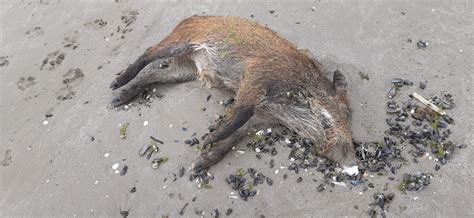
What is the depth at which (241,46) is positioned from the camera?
5223 mm

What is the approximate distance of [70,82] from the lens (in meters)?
6.20

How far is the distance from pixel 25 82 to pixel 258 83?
3341mm

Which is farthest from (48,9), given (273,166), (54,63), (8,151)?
(273,166)

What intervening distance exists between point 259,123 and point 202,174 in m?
0.85

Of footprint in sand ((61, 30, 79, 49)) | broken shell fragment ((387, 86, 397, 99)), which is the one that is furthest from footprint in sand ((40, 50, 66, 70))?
broken shell fragment ((387, 86, 397, 99))

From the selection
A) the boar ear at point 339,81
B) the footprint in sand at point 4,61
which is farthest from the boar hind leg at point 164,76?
the footprint in sand at point 4,61

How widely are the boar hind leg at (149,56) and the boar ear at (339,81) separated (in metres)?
1.66

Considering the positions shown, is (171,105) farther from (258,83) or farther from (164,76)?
(258,83)

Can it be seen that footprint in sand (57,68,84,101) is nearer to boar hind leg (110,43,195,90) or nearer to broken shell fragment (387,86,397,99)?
boar hind leg (110,43,195,90)

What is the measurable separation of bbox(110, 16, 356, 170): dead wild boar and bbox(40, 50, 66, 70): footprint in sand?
4.57 feet

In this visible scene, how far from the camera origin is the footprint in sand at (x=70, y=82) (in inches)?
235

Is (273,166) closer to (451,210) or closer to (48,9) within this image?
(451,210)

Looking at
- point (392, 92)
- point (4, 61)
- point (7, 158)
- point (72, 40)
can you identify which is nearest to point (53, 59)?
point (72, 40)

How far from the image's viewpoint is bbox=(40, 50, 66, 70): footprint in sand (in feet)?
21.4
